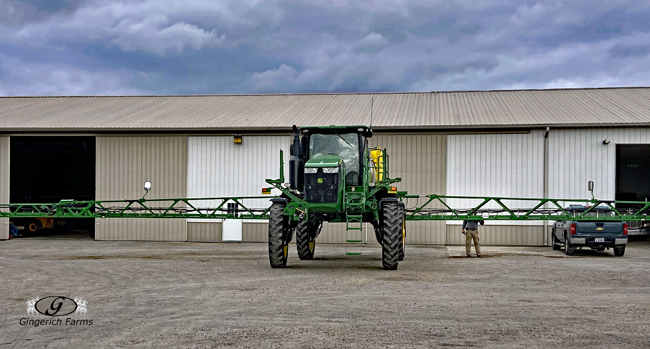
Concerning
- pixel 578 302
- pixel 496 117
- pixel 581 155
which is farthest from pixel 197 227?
pixel 578 302

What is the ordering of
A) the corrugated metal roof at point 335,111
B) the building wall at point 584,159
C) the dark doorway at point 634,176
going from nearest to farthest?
the building wall at point 584,159
the corrugated metal roof at point 335,111
the dark doorway at point 634,176

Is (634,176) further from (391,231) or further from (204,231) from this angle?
(391,231)

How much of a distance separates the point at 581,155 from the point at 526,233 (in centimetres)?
361

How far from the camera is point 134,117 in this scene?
90.6 feet

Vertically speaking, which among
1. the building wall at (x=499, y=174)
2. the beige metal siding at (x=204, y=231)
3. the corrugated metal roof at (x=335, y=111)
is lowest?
the beige metal siding at (x=204, y=231)

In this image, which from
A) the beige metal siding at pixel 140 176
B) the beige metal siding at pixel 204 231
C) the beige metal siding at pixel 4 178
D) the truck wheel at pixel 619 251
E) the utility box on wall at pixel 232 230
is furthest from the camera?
the beige metal siding at pixel 4 178

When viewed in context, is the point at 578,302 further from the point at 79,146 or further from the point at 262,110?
the point at 79,146

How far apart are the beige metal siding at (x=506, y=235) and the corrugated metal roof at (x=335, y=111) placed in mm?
3936

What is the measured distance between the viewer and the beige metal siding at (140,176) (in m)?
25.5

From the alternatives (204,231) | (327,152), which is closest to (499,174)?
(327,152)

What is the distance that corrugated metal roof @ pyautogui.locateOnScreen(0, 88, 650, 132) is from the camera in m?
24.2

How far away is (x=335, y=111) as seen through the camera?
27.7 m

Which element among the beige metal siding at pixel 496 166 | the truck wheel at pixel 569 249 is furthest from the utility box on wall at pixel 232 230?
the truck wheel at pixel 569 249

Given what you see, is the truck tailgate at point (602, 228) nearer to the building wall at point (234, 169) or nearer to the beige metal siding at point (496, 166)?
the beige metal siding at point (496, 166)
